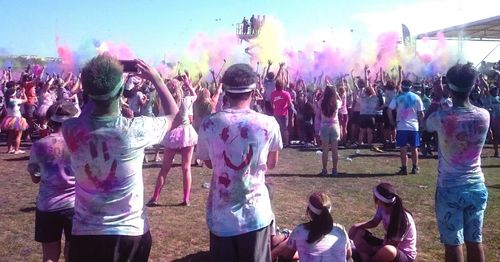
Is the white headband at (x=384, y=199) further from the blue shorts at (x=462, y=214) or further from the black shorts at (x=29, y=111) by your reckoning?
the black shorts at (x=29, y=111)

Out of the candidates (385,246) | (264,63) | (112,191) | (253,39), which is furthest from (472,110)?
(253,39)

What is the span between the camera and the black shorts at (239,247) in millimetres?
3621

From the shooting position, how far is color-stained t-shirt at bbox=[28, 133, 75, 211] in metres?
4.30

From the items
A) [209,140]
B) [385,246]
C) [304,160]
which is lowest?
[304,160]

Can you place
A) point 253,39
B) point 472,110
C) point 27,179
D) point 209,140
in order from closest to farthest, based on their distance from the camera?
point 209,140
point 472,110
point 27,179
point 253,39

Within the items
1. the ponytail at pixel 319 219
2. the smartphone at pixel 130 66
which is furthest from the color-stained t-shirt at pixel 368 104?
the smartphone at pixel 130 66

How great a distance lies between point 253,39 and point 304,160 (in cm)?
955

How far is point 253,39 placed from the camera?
2145cm

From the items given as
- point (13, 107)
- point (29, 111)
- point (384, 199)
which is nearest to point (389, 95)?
point (384, 199)

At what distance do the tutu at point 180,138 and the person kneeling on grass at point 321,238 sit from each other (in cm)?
327

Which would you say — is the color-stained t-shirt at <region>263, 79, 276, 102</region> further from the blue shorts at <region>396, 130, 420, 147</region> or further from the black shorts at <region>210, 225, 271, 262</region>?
the black shorts at <region>210, 225, 271, 262</region>

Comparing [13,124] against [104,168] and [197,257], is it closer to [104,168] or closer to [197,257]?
[197,257]

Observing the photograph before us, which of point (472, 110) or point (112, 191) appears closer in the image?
point (112, 191)

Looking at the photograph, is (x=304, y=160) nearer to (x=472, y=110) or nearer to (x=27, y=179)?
(x=27, y=179)
